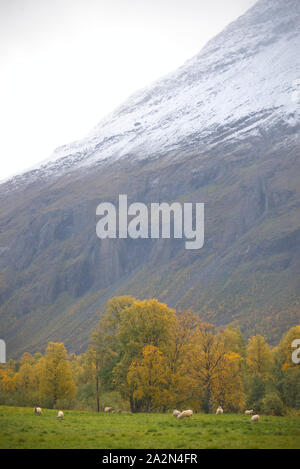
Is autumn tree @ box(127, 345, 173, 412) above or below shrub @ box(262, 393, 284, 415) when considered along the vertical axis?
above

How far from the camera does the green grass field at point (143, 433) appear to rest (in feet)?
76.0

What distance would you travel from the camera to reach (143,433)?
1082 inches

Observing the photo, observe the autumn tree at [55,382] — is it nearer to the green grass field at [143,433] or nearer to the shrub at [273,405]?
the green grass field at [143,433]

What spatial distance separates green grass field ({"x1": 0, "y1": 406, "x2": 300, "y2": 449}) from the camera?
76.0 ft

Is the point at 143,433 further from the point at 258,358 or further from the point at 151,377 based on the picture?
the point at 258,358

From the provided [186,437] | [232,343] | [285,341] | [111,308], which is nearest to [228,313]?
[232,343]

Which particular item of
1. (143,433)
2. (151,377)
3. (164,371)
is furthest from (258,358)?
(143,433)

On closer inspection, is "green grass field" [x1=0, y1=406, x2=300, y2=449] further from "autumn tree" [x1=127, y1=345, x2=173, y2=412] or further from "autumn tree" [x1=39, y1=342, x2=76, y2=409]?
"autumn tree" [x1=39, y1=342, x2=76, y2=409]

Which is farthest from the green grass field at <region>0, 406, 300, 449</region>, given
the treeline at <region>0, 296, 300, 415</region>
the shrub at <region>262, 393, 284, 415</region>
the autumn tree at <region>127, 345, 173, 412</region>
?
the shrub at <region>262, 393, 284, 415</region>

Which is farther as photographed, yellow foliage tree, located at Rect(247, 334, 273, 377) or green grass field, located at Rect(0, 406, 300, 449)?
yellow foliage tree, located at Rect(247, 334, 273, 377)

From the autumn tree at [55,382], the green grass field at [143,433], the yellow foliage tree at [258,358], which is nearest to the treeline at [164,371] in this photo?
the autumn tree at [55,382]

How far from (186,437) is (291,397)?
2853cm
